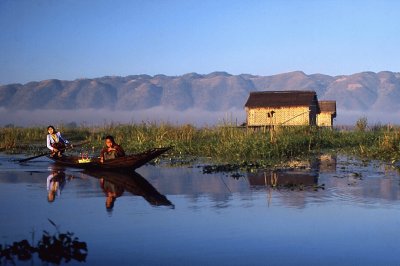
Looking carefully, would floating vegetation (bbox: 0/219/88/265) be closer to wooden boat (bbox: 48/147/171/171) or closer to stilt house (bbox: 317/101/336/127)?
wooden boat (bbox: 48/147/171/171)

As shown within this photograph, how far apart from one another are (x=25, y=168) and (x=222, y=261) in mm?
12270

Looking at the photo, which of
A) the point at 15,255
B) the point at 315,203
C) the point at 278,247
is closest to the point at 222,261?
the point at 278,247

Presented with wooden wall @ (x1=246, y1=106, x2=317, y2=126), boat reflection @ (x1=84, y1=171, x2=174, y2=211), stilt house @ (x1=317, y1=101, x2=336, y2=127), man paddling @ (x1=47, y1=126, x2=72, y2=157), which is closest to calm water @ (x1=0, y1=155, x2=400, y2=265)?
boat reflection @ (x1=84, y1=171, x2=174, y2=211)

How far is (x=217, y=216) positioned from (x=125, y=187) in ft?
12.5

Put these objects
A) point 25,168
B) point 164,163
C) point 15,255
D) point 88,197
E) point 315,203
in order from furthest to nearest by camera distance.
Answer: point 164,163 → point 25,168 → point 88,197 → point 315,203 → point 15,255

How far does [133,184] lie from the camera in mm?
13008

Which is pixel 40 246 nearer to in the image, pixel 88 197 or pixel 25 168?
pixel 88 197

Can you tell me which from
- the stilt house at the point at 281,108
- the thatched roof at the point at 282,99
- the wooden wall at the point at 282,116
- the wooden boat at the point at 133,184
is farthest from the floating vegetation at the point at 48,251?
the thatched roof at the point at 282,99

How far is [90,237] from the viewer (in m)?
7.64

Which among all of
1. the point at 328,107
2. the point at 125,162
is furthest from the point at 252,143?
the point at 328,107

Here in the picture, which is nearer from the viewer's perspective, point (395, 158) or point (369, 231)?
point (369, 231)

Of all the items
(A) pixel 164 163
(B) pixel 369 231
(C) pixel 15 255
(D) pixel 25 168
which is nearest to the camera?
(C) pixel 15 255

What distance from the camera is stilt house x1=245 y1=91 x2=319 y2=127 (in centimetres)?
3494

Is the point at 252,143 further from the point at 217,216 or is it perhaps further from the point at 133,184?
the point at 217,216
